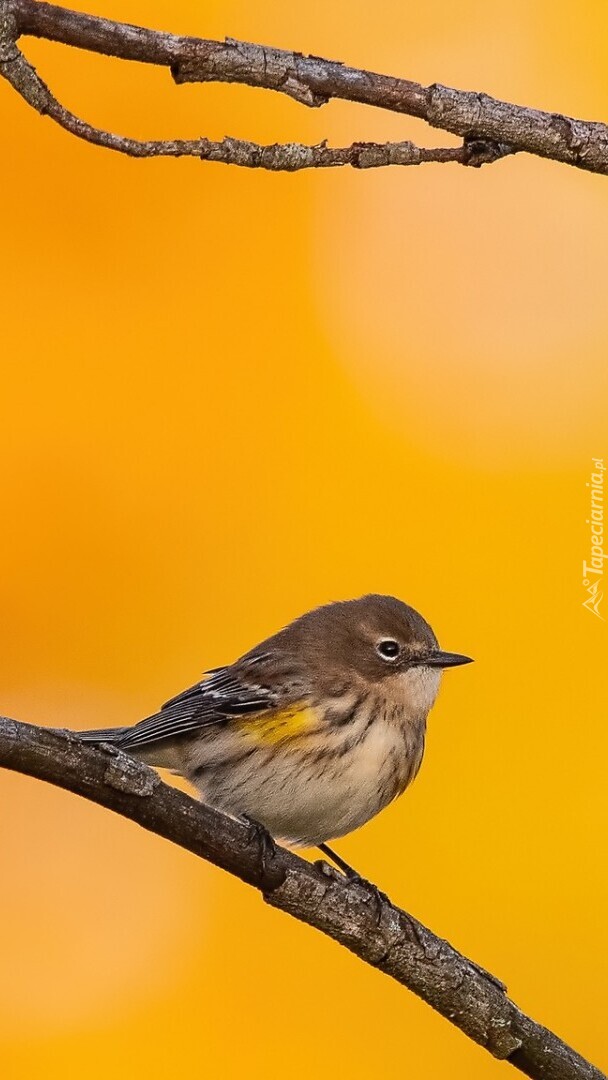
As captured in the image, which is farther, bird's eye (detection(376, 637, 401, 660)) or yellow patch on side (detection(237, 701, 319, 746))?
bird's eye (detection(376, 637, 401, 660))

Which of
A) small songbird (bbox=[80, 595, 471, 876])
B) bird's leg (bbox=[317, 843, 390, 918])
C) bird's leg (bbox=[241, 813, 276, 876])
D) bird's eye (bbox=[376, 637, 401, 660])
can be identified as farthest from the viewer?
bird's eye (bbox=[376, 637, 401, 660])

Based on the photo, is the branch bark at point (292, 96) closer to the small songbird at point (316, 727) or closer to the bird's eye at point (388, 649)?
the small songbird at point (316, 727)

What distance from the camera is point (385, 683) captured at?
Result: 9.74 feet

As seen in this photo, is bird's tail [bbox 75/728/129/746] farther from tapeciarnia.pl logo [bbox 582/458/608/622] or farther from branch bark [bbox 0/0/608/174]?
branch bark [bbox 0/0/608/174]

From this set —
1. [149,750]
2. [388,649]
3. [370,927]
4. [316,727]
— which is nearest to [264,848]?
[370,927]

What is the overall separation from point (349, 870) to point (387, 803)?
182mm

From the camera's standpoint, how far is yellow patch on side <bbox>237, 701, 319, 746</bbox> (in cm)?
286

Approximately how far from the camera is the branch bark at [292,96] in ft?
4.67

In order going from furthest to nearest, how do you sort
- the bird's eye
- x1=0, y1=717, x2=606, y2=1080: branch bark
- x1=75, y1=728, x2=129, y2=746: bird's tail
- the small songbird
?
x1=75, y1=728, x2=129, y2=746: bird's tail, the bird's eye, the small songbird, x1=0, y1=717, x2=606, y2=1080: branch bark

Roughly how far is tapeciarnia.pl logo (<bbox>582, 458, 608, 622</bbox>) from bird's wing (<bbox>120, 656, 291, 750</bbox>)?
0.80m

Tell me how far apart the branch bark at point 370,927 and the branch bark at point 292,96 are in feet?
2.60

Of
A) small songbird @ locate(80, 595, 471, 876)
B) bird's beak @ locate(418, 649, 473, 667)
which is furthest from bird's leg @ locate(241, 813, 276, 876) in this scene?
bird's beak @ locate(418, 649, 473, 667)

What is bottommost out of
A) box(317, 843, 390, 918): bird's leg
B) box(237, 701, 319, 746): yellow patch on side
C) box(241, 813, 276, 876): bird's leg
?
box(241, 813, 276, 876): bird's leg

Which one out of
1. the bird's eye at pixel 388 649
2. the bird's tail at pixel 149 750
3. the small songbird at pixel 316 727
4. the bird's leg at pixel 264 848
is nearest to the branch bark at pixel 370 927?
the bird's leg at pixel 264 848
